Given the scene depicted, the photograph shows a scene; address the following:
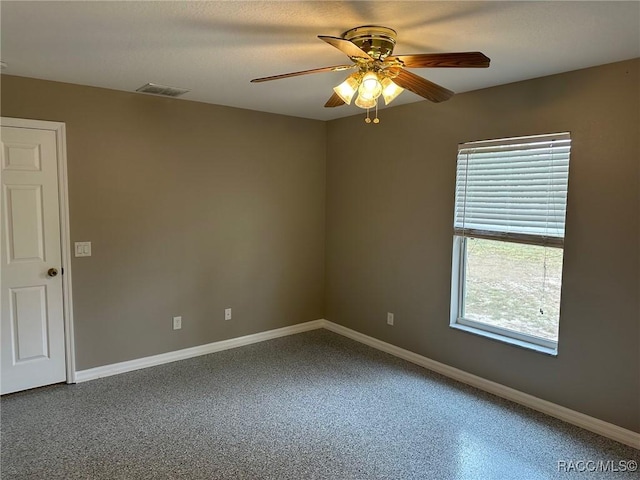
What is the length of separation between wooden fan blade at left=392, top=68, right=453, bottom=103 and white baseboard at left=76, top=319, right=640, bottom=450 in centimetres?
233

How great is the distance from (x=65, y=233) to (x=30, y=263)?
1.08ft

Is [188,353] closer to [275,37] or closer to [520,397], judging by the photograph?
[520,397]

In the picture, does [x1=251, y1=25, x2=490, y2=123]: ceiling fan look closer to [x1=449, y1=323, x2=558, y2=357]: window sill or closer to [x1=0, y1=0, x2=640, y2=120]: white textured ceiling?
[x1=0, y1=0, x2=640, y2=120]: white textured ceiling

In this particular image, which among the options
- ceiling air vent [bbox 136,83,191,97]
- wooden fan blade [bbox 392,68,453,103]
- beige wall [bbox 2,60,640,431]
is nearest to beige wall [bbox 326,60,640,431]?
beige wall [bbox 2,60,640,431]

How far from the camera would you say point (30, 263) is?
3.34 metres

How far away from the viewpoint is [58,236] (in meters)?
3.43

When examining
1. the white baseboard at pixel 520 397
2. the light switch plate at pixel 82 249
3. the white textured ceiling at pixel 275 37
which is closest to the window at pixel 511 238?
the white baseboard at pixel 520 397

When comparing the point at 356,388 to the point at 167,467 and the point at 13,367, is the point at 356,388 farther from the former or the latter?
the point at 13,367

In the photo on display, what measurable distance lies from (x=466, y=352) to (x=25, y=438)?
326 centimetres

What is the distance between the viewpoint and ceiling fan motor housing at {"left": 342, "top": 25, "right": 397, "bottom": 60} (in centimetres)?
216

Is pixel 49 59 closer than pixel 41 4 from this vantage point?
No

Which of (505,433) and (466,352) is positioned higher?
(466,352)

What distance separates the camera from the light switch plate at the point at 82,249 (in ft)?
11.5

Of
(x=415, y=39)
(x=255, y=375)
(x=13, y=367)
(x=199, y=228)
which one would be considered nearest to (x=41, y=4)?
(x=415, y=39)
